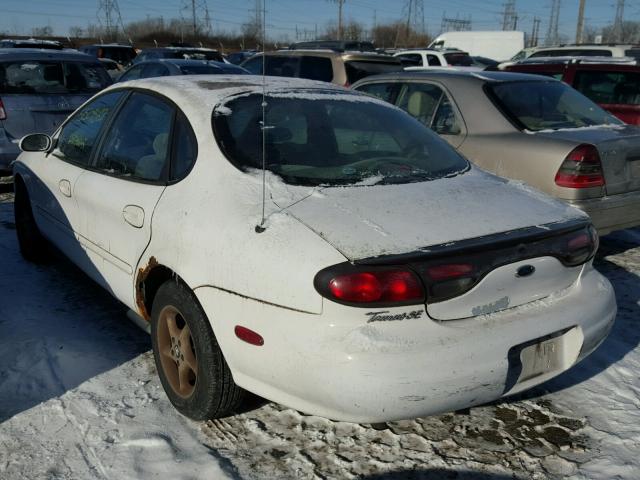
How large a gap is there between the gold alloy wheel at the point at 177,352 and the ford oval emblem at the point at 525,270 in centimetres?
142

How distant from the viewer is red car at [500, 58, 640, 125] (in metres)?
7.55

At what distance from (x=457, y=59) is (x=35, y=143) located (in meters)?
17.7

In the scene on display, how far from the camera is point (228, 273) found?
8.09 feet

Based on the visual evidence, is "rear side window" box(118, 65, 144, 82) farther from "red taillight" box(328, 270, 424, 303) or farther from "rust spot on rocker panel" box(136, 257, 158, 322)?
"red taillight" box(328, 270, 424, 303)

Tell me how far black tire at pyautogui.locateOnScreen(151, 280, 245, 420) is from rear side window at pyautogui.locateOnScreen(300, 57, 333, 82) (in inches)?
323

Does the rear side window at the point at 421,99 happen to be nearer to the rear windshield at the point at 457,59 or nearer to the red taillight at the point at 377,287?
the red taillight at the point at 377,287

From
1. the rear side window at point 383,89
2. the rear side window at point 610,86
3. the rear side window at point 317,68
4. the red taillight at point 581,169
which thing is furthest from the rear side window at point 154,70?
the red taillight at point 581,169

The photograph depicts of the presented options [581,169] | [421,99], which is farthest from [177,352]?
[421,99]

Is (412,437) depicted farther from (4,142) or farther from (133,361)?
(4,142)

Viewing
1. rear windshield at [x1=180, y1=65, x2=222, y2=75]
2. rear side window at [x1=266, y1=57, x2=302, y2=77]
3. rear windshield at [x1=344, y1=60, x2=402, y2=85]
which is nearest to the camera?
rear windshield at [x1=180, y1=65, x2=222, y2=75]

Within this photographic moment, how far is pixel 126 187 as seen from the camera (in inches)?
127

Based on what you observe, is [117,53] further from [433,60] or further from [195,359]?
[195,359]

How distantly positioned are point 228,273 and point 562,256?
1.38 meters

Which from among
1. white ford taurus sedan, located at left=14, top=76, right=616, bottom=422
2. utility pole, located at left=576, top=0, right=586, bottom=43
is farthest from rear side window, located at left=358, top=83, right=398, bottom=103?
utility pole, located at left=576, top=0, right=586, bottom=43
